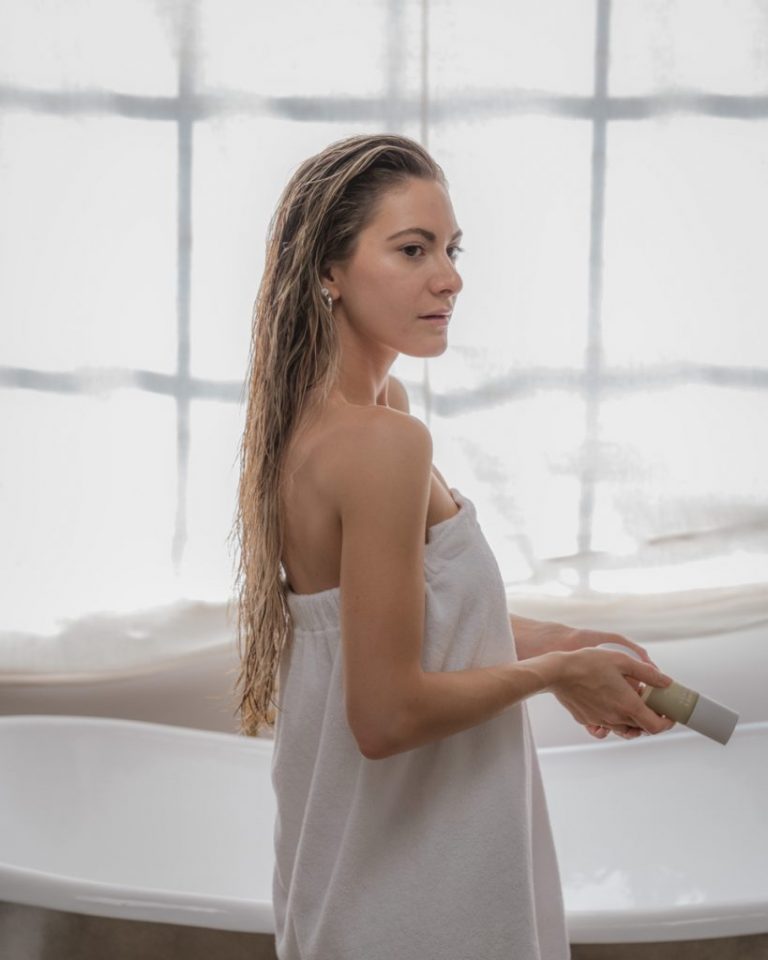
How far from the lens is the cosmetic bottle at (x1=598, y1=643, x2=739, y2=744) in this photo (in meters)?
1.22

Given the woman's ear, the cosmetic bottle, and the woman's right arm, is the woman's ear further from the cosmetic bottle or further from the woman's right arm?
the cosmetic bottle

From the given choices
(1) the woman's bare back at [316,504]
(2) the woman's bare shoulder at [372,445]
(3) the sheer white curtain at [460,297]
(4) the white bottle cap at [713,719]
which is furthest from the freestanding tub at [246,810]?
(2) the woman's bare shoulder at [372,445]

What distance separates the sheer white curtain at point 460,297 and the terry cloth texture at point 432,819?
3.98 ft

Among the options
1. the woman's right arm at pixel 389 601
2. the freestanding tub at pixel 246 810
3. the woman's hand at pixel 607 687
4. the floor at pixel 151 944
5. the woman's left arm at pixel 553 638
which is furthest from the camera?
the freestanding tub at pixel 246 810

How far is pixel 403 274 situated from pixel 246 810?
146cm

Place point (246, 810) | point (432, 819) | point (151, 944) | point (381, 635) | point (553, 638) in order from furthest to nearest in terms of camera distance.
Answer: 1. point (246, 810)
2. point (151, 944)
3. point (553, 638)
4. point (432, 819)
5. point (381, 635)

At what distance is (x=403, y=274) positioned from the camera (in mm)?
1186

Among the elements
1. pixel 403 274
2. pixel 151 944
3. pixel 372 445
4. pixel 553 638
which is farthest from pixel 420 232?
pixel 151 944

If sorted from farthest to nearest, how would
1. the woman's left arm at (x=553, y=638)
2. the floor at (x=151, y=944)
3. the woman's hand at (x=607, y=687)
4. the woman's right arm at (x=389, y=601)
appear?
the floor at (x=151, y=944) → the woman's left arm at (x=553, y=638) → the woman's hand at (x=607, y=687) → the woman's right arm at (x=389, y=601)

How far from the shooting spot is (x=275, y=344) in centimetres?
124

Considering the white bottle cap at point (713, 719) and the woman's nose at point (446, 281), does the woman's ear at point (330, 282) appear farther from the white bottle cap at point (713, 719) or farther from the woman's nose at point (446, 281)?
the white bottle cap at point (713, 719)

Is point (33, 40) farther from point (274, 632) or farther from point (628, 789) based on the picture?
point (628, 789)

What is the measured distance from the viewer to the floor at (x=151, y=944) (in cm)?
156

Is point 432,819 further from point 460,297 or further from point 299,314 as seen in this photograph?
point 460,297
